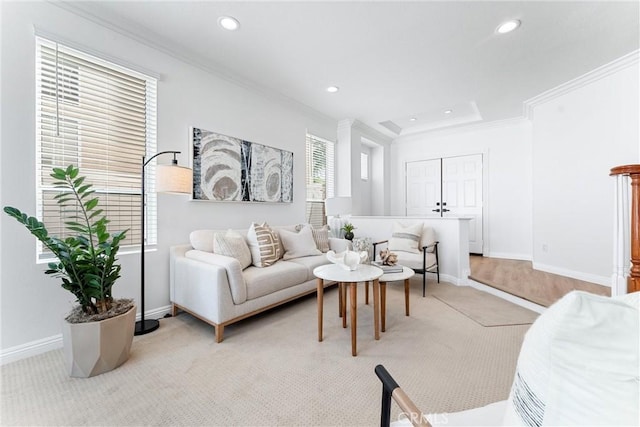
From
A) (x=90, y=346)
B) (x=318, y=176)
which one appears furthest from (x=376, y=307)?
(x=318, y=176)

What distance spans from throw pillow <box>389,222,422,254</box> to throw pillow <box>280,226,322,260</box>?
1128 mm

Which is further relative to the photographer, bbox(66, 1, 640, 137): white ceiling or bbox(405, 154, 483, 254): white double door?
→ bbox(405, 154, 483, 254): white double door

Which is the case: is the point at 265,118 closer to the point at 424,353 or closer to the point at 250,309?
the point at 250,309

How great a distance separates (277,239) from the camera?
117 inches

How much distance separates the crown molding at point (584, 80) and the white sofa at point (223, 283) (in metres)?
4.05

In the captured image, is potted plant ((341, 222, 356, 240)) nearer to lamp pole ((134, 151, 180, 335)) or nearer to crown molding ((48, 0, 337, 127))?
crown molding ((48, 0, 337, 127))

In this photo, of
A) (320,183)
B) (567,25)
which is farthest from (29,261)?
(567,25)

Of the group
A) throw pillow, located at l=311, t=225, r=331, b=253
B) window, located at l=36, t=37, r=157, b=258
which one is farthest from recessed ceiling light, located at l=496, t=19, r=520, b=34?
window, located at l=36, t=37, r=157, b=258

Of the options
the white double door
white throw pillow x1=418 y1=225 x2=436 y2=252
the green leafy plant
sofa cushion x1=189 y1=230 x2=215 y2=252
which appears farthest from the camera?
the white double door

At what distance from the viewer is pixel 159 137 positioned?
2607mm

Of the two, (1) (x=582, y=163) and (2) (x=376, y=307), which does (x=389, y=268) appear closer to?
(2) (x=376, y=307)

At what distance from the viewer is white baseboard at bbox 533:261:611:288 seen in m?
3.23

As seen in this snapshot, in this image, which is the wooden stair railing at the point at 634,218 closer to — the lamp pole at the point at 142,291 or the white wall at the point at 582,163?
the white wall at the point at 582,163

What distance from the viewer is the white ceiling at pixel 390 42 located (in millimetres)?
2186
